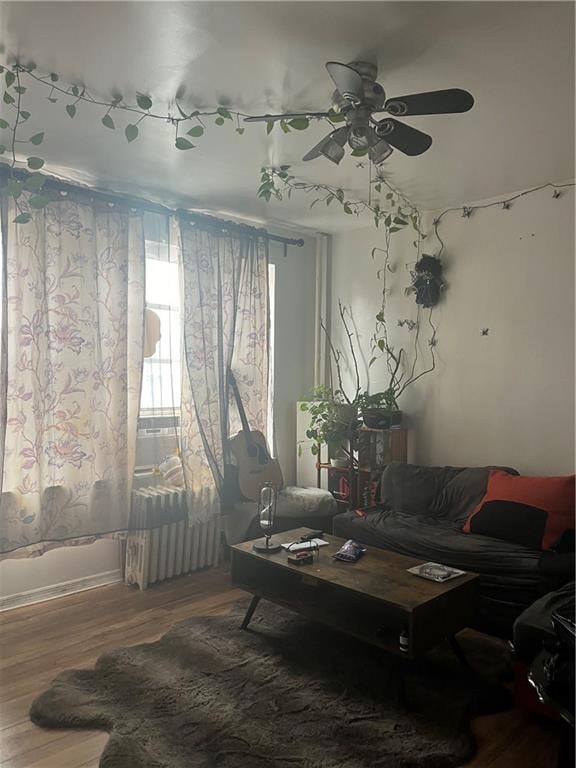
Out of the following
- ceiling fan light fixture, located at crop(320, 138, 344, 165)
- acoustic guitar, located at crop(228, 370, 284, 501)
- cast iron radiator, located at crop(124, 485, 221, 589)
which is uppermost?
ceiling fan light fixture, located at crop(320, 138, 344, 165)

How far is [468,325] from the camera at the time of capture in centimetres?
391

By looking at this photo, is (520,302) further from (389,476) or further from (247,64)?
(247,64)

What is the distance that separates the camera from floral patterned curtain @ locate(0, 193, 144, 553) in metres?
3.09

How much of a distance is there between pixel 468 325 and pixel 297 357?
1451mm

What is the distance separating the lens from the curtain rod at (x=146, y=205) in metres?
3.06

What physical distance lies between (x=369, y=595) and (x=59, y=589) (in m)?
2.11

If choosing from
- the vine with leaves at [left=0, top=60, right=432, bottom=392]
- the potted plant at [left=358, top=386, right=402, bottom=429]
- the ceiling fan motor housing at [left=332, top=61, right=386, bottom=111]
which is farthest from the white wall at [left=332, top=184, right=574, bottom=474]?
the ceiling fan motor housing at [left=332, top=61, right=386, bottom=111]

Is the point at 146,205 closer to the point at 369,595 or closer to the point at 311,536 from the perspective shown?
the point at 311,536

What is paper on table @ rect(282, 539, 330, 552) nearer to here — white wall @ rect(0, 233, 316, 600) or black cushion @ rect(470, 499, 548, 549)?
black cushion @ rect(470, 499, 548, 549)

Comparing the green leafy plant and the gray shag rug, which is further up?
the green leafy plant

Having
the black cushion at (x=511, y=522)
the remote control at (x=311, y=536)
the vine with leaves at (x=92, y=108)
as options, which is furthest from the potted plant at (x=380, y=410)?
the vine with leaves at (x=92, y=108)

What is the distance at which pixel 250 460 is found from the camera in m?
4.09

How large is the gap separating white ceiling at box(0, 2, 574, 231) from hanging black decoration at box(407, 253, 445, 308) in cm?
74

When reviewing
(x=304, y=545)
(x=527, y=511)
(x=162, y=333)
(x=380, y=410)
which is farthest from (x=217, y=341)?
(x=527, y=511)
